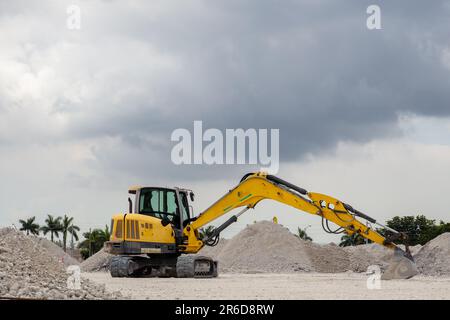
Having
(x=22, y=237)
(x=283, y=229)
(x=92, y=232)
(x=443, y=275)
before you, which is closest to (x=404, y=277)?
(x=443, y=275)

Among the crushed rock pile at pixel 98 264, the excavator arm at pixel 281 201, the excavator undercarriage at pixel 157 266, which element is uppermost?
the excavator arm at pixel 281 201

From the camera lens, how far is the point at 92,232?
88.9 metres

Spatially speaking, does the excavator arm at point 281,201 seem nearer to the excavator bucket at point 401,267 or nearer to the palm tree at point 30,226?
the excavator bucket at point 401,267

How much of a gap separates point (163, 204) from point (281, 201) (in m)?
4.73

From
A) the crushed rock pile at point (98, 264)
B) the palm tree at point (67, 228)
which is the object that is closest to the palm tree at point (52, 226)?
the palm tree at point (67, 228)

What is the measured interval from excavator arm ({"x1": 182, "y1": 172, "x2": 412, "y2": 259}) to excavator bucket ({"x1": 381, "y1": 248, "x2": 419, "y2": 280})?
0.15 m

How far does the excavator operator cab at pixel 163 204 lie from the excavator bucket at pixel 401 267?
793 centimetres

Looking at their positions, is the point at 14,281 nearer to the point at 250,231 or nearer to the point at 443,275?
the point at 443,275

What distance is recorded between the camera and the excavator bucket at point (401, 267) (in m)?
23.6

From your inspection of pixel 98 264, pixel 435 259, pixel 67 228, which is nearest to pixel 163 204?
pixel 435 259

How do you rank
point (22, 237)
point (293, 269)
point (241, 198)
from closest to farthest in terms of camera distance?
point (22, 237)
point (241, 198)
point (293, 269)

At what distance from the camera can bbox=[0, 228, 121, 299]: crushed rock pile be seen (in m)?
14.4
